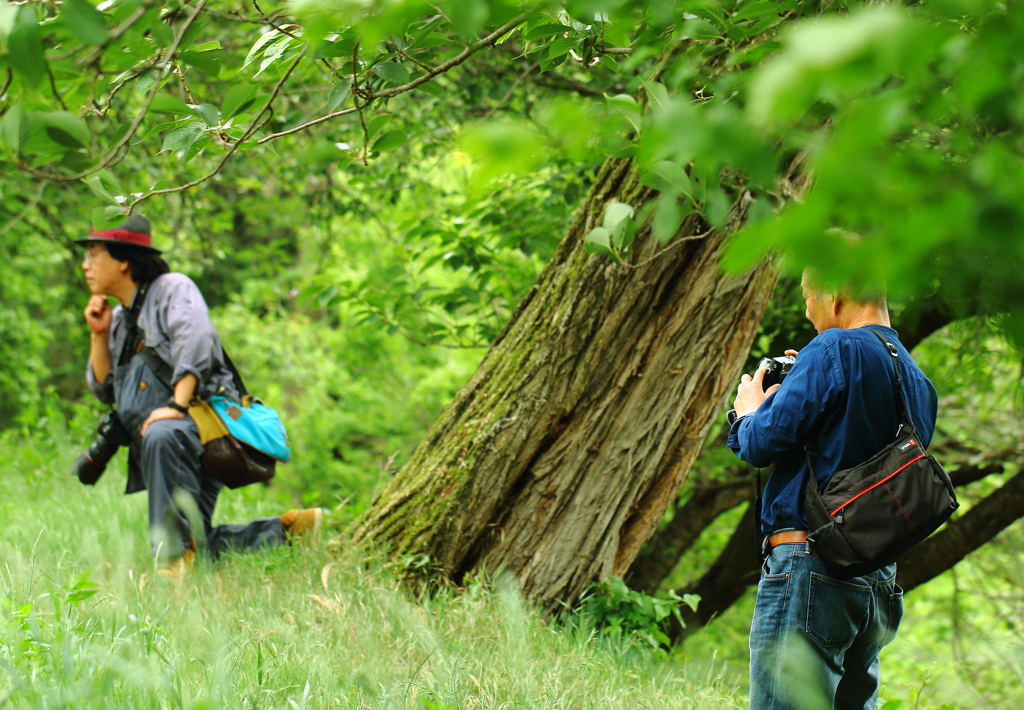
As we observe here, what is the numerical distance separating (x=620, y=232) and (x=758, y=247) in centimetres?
136

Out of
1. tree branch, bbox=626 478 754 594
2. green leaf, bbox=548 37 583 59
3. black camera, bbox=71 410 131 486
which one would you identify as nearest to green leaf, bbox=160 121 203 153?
green leaf, bbox=548 37 583 59

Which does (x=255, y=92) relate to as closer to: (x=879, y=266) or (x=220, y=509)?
(x=879, y=266)

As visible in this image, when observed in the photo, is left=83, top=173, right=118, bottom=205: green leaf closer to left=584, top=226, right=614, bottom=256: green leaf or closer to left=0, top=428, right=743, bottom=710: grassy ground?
left=0, top=428, right=743, bottom=710: grassy ground

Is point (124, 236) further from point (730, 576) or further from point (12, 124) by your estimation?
point (730, 576)

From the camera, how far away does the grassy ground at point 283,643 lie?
185 centimetres

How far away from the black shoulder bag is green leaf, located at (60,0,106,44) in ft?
6.46

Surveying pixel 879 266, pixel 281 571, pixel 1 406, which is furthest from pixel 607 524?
pixel 1 406

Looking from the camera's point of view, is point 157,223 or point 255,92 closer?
point 255,92

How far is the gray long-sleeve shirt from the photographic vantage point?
3.51m

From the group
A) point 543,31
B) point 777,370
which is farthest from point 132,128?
point 777,370

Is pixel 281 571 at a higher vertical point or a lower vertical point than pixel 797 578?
lower

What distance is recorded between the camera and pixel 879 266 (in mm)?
658

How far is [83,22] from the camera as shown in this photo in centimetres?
102

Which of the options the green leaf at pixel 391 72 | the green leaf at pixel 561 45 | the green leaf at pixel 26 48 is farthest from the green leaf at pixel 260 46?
the green leaf at pixel 26 48
